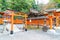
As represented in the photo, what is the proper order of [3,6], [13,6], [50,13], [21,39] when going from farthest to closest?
[13,6], [3,6], [50,13], [21,39]

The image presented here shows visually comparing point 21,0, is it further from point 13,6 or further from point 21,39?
point 21,39

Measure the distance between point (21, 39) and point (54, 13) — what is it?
4.67 metres

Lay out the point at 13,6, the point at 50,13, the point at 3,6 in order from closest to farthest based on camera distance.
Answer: the point at 50,13, the point at 3,6, the point at 13,6

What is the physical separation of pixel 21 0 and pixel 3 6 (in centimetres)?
291

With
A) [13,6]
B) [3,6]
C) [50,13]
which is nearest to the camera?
[50,13]

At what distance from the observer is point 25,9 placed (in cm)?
1953

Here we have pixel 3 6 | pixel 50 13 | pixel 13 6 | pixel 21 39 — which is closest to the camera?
pixel 21 39

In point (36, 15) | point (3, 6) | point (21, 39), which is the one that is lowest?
point (21, 39)

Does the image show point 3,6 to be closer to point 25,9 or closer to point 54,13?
point 25,9

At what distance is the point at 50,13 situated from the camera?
11.1 m

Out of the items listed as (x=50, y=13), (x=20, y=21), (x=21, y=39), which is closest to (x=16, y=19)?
(x=20, y=21)

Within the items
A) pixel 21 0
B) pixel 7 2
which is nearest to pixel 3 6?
pixel 7 2

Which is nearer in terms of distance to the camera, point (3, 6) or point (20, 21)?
point (3, 6)

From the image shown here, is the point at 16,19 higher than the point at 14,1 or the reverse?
the reverse
